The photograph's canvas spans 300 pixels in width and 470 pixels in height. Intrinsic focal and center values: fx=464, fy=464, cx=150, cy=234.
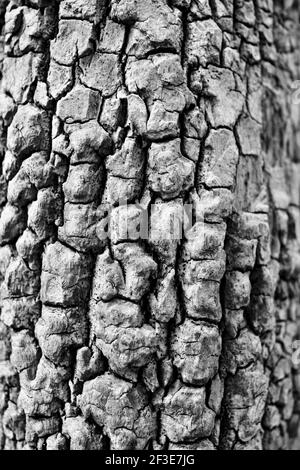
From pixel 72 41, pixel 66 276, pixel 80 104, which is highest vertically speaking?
pixel 72 41

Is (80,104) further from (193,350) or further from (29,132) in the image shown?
(193,350)

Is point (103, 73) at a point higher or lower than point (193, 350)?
higher

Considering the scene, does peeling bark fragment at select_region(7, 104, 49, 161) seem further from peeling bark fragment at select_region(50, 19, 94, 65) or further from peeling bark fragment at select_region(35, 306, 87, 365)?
peeling bark fragment at select_region(35, 306, 87, 365)

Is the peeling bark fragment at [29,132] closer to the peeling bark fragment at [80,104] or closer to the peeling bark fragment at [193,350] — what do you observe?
the peeling bark fragment at [80,104]

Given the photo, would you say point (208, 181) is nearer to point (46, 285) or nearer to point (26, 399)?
point (46, 285)

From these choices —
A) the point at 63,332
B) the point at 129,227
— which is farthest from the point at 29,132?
the point at 63,332

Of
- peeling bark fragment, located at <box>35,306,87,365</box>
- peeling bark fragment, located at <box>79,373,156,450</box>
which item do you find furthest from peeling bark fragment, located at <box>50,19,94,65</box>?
peeling bark fragment, located at <box>79,373,156,450</box>

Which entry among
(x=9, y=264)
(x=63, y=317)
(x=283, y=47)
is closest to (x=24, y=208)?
(x=9, y=264)

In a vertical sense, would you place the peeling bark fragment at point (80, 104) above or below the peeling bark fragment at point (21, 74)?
below

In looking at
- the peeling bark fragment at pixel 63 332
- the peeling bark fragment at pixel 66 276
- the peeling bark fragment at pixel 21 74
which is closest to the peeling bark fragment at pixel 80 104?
the peeling bark fragment at pixel 21 74
